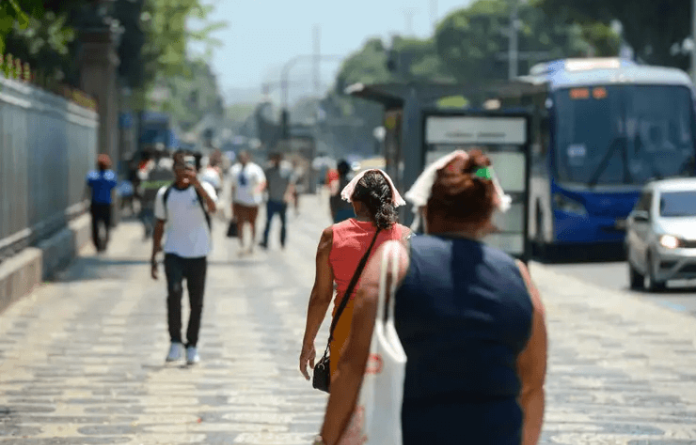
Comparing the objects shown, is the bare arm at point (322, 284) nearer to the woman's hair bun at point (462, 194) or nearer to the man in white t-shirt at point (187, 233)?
the woman's hair bun at point (462, 194)

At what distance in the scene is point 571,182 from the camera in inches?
1144

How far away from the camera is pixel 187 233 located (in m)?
13.0

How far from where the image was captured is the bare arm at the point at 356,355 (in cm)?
459

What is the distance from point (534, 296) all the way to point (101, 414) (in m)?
6.32

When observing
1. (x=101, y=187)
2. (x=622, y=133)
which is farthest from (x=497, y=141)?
(x=622, y=133)

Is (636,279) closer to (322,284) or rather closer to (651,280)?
(651,280)

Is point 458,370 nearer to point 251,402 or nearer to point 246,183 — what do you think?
point 251,402

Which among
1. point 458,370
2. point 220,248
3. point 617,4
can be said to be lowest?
point 220,248

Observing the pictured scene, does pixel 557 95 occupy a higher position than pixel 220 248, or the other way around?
pixel 557 95

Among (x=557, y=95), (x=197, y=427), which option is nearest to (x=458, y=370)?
(x=197, y=427)

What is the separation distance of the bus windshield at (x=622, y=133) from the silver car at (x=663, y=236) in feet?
19.5

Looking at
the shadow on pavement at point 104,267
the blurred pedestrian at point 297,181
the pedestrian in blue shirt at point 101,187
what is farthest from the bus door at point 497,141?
the blurred pedestrian at point 297,181

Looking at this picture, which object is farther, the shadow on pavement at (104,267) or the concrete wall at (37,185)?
the shadow on pavement at (104,267)

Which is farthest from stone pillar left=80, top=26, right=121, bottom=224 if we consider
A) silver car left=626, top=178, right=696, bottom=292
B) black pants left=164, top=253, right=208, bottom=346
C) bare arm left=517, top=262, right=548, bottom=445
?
bare arm left=517, top=262, right=548, bottom=445
